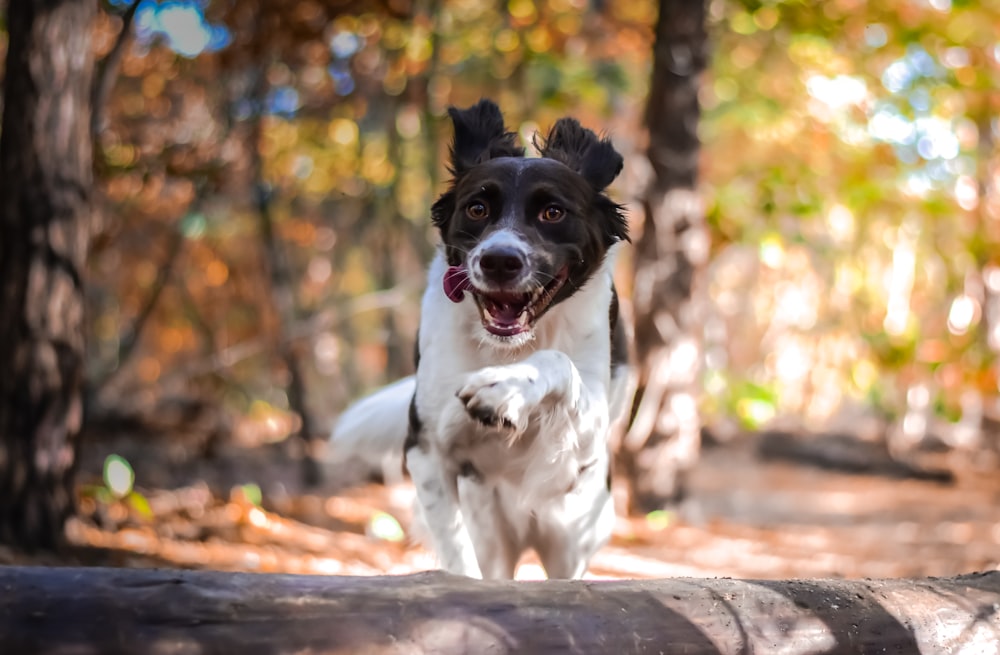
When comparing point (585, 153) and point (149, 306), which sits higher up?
point (585, 153)

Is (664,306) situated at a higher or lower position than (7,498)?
higher

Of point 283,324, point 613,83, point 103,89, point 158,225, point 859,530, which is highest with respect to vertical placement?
point 613,83

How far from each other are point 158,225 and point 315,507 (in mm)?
2913

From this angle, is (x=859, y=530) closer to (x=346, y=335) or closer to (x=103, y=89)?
(x=103, y=89)

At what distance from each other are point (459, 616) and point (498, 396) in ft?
3.11

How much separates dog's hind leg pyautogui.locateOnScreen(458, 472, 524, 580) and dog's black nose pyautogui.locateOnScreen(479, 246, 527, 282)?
94 centimetres

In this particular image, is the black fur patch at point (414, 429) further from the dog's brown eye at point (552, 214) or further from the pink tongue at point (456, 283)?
the dog's brown eye at point (552, 214)

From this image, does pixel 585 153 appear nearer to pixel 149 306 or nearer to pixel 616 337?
pixel 616 337

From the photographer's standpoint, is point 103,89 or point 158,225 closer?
point 103,89

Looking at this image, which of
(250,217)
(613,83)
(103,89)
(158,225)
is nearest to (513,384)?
(103,89)

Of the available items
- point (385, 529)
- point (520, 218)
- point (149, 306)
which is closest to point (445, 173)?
point (149, 306)

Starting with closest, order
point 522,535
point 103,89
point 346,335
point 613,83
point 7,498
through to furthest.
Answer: point 522,535, point 7,498, point 103,89, point 613,83, point 346,335

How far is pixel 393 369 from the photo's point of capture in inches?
430

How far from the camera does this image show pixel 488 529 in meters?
4.34
